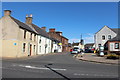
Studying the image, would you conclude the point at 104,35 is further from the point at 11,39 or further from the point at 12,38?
the point at 11,39

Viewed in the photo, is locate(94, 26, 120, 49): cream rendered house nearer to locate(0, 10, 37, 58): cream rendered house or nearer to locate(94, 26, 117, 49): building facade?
locate(94, 26, 117, 49): building facade

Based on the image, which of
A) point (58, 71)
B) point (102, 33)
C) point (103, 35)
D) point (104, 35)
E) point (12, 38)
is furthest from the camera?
point (102, 33)

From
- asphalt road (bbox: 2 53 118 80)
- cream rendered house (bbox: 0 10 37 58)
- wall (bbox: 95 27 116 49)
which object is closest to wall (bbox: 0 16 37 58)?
cream rendered house (bbox: 0 10 37 58)

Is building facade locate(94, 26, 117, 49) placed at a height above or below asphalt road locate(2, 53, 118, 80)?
above

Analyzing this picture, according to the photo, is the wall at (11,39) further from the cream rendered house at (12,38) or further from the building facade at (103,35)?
the building facade at (103,35)

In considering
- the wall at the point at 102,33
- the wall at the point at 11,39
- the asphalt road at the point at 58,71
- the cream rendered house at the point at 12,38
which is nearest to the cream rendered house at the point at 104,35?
the wall at the point at 102,33

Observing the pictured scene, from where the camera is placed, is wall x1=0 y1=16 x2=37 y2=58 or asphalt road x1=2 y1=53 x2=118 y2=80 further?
wall x1=0 y1=16 x2=37 y2=58

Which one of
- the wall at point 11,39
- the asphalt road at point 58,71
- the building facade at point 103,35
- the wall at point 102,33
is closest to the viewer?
the asphalt road at point 58,71

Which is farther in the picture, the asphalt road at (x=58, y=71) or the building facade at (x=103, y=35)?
the building facade at (x=103, y=35)

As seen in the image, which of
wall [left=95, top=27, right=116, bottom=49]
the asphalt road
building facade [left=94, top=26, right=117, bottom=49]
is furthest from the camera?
wall [left=95, top=27, right=116, bottom=49]

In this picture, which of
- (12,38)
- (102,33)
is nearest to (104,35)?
(102,33)

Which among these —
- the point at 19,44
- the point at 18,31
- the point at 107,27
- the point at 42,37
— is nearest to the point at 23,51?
the point at 19,44

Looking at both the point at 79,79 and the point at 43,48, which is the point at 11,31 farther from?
the point at 79,79

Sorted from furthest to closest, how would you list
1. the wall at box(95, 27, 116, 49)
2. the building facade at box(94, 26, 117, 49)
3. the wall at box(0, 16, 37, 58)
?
the wall at box(95, 27, 116, 49), the building facade at box(94, 26, 117, 49), the wall at box(0, 16, 37, 58)
